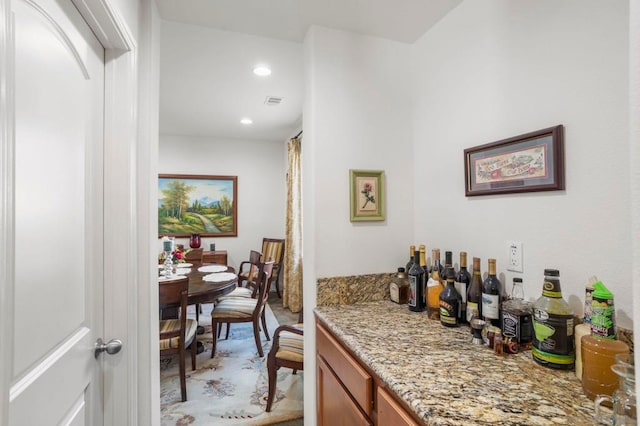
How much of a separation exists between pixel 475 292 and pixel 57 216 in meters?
1.55

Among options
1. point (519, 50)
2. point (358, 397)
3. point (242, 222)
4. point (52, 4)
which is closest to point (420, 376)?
point (358, 397)

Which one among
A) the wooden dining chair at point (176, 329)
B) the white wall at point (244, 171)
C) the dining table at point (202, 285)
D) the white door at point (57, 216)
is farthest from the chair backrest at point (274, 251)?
the white door at point (57, 216)

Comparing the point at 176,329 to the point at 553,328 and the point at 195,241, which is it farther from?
the point at 195,241

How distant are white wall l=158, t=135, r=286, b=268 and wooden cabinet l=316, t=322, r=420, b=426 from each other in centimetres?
373

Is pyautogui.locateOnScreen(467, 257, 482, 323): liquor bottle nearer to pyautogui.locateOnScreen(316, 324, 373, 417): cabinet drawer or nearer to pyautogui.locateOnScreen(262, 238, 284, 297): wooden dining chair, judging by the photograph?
pyautogui.locateOnScreen(316, 324, 373, 417): cabinet drawer

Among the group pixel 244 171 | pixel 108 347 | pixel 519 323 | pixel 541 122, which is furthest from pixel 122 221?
pixel 244 171

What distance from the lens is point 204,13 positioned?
1578 millimetres

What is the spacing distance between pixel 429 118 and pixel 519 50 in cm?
56

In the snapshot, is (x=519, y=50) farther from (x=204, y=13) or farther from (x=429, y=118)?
(x=204, y=13)

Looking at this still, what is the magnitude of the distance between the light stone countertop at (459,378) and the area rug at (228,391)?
1188 millimetres

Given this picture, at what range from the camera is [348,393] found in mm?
1252

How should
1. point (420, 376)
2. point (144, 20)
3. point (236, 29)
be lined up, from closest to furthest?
point (420, 376) → point (144, 20) → point (236, 29)

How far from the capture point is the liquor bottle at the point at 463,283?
1.38 meters

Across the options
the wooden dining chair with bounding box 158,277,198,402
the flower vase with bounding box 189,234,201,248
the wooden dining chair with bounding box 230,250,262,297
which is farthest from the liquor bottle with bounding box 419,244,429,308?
the flower vase with bounding box 189,234,201,248
